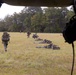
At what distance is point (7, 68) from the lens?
41.6ft

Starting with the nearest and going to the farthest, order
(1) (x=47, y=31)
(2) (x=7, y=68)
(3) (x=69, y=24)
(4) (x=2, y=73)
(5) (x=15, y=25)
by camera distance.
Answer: (3) (x=69, y=24) → (4) (x=2, y=73) → (2) (x=7, y=68) → (1) (x=47, y=31) → (5) (x=15, y=25)

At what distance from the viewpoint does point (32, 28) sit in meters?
84.7

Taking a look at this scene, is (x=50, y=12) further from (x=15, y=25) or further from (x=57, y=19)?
(x=15, y=25)

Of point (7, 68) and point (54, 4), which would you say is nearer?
point (54, 4)

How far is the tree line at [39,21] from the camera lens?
249 ft

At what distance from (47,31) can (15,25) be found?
12.4 m

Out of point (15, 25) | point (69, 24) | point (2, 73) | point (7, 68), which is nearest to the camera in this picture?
point (69, 24)

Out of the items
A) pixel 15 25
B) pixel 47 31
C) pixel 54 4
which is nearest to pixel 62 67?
pixel 54 4

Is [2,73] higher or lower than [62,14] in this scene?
lower

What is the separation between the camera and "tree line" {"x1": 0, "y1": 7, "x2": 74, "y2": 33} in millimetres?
75812

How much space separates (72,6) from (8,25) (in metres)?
93.1

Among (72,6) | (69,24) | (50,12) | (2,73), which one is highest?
(50,12)

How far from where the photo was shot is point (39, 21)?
80.9m

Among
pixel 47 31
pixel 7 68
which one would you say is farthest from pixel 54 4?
pixel 47 31
